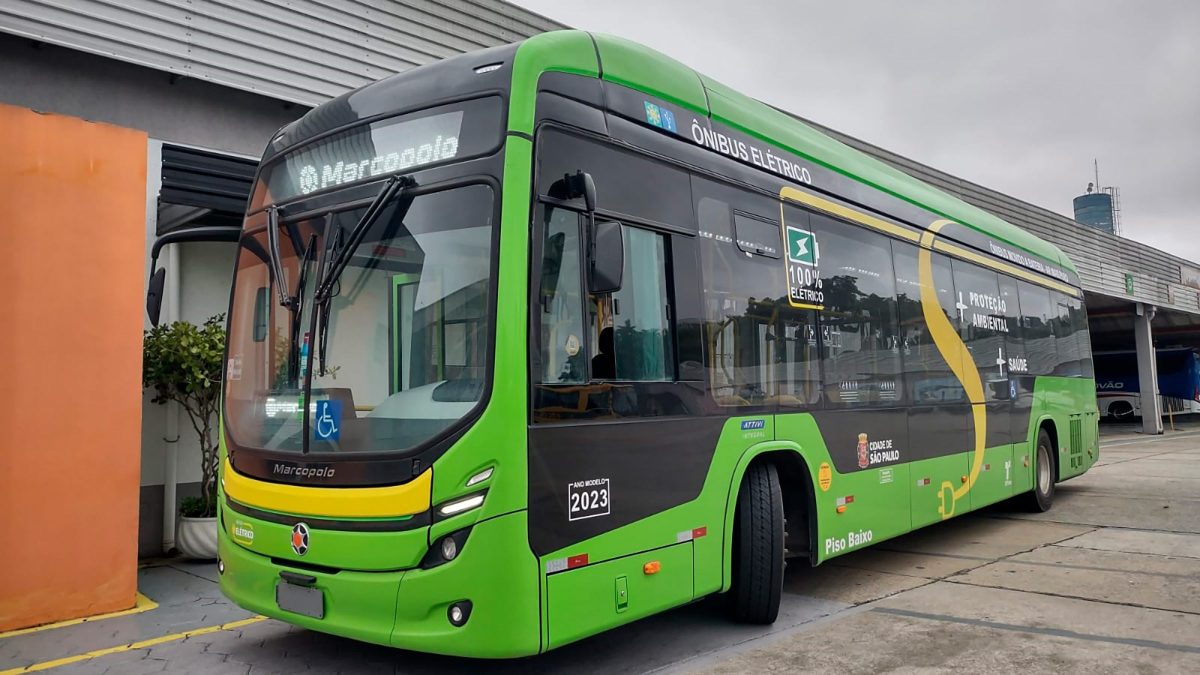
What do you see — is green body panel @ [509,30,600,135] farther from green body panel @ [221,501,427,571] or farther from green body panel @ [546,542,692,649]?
green body panel @ [546,542,692,649]

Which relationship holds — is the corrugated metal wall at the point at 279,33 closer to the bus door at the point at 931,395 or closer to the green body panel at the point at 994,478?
the bus door at the point at 931,395

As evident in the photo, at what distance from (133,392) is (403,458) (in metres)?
3.62

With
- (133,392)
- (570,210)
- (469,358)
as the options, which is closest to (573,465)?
(469,358)

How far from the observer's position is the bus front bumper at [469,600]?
12.9ft

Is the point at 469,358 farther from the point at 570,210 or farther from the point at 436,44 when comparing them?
the point at 436,44

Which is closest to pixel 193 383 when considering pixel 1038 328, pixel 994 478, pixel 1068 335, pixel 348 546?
Result: pixel 348 546

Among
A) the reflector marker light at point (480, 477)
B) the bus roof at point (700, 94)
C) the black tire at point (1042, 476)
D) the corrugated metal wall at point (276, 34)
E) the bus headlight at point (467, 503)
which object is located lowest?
the black tire at point (1042, 476)

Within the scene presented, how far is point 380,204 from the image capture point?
4387 mm

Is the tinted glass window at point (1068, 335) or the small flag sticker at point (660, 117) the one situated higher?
the small flag sticker at point (660, 117)

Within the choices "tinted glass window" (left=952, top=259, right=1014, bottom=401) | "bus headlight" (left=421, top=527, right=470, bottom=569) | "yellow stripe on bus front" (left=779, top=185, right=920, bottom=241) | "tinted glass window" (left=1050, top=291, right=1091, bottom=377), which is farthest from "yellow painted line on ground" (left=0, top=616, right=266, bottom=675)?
"tinted glass window" (left=1050, top=291, right=1091, bottom=377)

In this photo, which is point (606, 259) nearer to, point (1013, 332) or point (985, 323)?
point (985, 323)

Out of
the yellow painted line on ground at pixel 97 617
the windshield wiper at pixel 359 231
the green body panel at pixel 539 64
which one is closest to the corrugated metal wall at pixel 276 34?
the yellow painted line on ground at pixel 97 617

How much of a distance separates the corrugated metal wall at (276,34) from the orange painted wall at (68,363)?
2.02 metres

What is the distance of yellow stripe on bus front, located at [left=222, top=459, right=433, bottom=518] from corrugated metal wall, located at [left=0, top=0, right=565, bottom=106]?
546 centimetres
